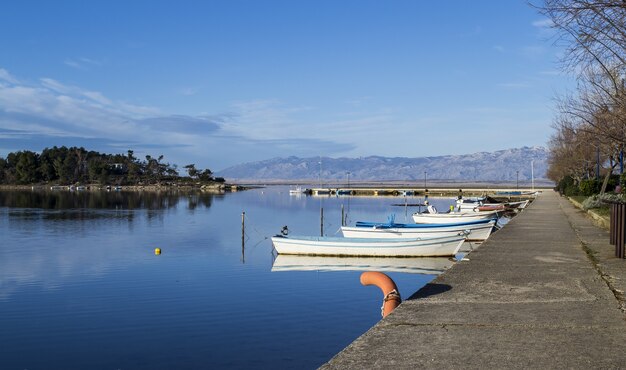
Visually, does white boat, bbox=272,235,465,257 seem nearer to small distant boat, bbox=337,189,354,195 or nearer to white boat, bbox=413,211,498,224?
white boat, bbox=413,211,498,224

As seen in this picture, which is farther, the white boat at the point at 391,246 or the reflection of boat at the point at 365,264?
the white boat at the point at 391,246

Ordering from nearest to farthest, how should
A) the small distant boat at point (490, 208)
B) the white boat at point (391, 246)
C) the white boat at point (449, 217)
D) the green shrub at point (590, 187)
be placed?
the white boat at point (391, 246), the white boat at point (449, 217), the green shrub at point (590, 187), the small distant boat at point (490, 208)

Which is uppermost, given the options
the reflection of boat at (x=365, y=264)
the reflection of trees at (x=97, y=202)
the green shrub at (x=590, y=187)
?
the green shrub at (x=590, y=187)

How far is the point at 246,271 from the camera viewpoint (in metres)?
29.9

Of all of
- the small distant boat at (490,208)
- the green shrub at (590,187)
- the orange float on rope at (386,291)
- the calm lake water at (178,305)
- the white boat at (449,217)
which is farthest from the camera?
the small distant boat at (490,208)

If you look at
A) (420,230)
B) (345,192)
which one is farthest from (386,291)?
(345,192)

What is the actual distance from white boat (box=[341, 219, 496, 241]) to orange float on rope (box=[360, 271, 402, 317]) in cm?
2253

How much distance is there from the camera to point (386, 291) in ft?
37.9

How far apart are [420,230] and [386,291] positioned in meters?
24.4

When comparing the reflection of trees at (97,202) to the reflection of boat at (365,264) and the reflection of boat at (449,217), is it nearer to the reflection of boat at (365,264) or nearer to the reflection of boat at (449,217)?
the reflection of boat at (449,217)

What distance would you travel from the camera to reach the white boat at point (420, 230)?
34.8 m

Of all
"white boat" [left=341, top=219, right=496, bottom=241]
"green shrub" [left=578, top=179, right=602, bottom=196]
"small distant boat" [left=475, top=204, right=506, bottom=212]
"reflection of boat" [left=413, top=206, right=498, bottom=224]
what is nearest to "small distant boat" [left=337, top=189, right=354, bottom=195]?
"small distant boat" [left=475, top=204, right=506, bottom=212]

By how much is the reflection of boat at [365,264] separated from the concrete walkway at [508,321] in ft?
43.6

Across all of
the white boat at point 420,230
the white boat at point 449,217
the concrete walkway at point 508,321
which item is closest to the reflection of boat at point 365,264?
the white boat at point 420,230
